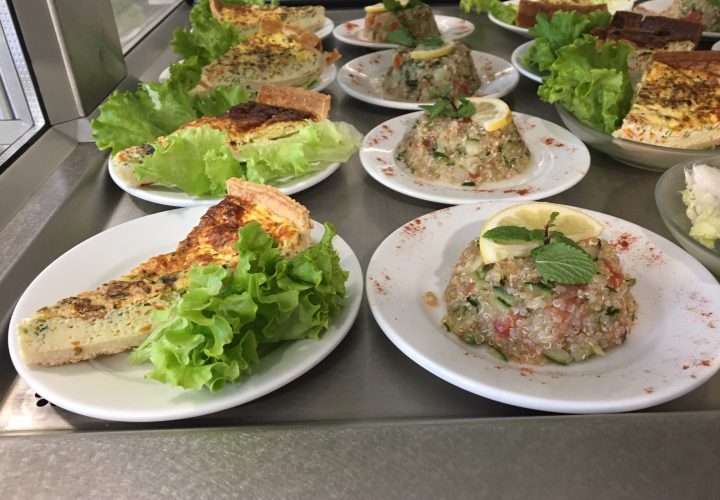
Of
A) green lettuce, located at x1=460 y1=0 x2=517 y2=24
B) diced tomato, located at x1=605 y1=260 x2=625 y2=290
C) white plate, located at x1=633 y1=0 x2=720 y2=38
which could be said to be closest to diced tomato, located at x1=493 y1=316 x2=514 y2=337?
diced tomato, located at x1=605 y1=260 x2=625 y2=290

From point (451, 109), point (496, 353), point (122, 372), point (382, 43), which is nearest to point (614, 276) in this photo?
point (496, 353)

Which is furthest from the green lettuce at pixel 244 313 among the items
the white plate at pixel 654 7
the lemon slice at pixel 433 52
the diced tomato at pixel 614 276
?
the white plate at pixel 654 7

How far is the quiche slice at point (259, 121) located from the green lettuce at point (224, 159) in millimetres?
48

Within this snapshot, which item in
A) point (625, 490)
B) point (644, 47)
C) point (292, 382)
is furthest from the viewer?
point (644, 47)

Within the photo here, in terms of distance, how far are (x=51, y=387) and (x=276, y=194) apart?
708mm

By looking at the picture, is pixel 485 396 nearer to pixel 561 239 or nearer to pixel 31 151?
pixel 561 239

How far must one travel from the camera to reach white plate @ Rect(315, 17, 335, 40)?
3568 mm

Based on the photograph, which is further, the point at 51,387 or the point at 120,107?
the point at 120,107

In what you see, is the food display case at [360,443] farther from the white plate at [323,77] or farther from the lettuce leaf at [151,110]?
the white plate at [323,77]

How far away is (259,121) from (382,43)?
1357mm

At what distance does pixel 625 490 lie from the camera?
1.14m

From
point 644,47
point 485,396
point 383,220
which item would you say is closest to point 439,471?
point 485,396

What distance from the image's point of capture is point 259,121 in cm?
226

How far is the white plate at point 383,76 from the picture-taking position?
8.93ft
